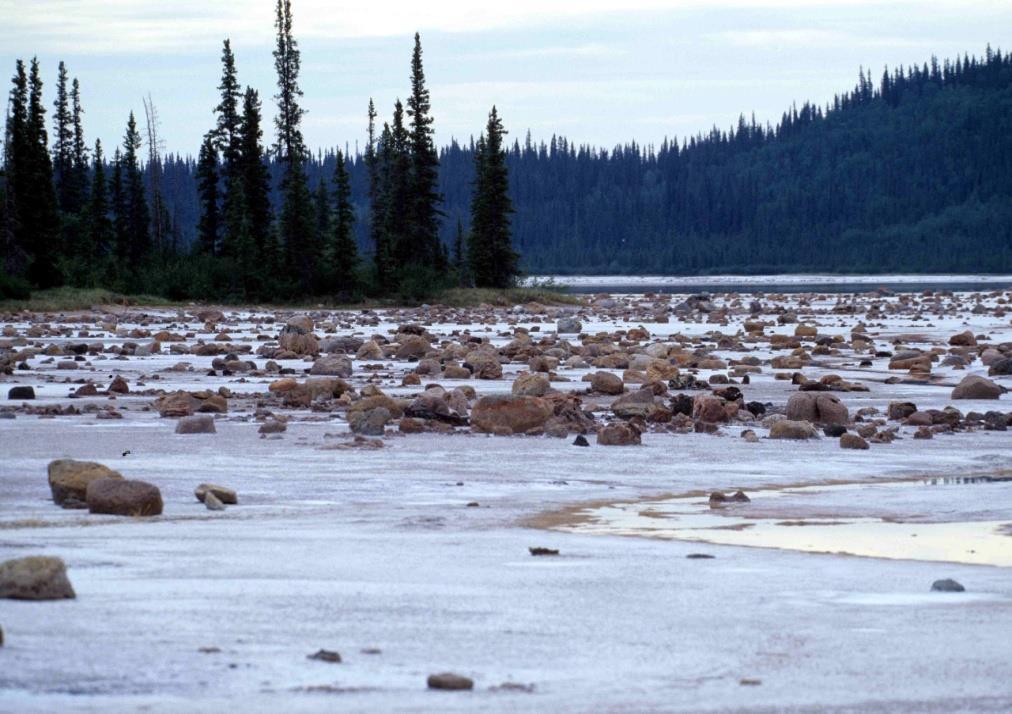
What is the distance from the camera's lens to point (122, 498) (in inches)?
247

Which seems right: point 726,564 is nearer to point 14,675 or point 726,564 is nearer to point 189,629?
point 189,629

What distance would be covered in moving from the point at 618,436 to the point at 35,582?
6150 mm

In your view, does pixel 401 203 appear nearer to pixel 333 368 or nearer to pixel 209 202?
pixel 209 202

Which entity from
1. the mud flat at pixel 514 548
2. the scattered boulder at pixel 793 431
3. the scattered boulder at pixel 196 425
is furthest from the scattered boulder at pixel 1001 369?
the scattered boulder at pixel 196 425

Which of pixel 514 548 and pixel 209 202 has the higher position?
pixel 209 202

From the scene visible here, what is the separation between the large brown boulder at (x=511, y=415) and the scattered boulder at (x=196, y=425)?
1853mm

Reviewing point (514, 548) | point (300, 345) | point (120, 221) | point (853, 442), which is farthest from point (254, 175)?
point (514, 548)

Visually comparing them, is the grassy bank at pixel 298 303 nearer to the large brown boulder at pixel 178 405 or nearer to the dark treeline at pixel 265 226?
the dark treeline at pixel 265 226

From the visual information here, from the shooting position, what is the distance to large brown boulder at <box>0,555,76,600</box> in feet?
13.5

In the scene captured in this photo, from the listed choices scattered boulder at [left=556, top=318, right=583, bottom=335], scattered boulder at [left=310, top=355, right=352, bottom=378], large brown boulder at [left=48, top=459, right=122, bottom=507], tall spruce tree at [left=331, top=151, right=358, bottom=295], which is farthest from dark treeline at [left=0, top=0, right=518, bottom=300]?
large brown boulder at [left=48, top=459, right=122, bottom=507]

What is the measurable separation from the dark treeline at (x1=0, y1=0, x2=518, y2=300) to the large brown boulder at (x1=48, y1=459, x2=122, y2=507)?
36780mm

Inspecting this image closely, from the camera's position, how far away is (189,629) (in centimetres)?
392

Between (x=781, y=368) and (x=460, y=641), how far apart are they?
46.7ft

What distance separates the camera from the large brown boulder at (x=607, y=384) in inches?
544
